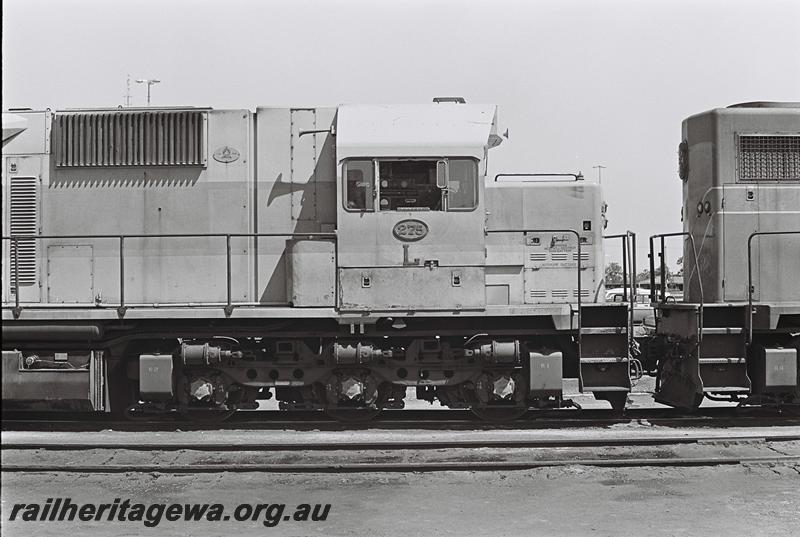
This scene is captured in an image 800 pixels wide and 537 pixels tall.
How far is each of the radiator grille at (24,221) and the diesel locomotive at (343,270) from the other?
19 millimetres

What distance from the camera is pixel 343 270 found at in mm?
10023

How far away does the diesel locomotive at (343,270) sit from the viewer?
10.1 metres

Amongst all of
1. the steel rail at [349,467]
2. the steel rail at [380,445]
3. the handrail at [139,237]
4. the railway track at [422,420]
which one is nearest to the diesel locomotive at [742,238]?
the railway track at [422,420]

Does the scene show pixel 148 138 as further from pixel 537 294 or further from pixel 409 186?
pixel 537 294

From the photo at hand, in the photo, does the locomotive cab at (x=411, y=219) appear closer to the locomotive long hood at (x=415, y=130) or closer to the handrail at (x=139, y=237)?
the locomotive long hood at (x=415, y=130)

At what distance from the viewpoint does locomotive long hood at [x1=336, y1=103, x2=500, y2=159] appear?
996 centimetres

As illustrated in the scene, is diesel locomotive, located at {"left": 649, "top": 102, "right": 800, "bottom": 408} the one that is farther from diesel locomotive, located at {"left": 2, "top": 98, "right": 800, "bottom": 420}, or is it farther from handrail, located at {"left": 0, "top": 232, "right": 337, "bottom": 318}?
handrail, located at {"left": 0, "top": 232, "right": 337, "bottom": 318}

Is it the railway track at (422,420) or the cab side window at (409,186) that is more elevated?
the cab side window at (409,186)

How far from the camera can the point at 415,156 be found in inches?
392

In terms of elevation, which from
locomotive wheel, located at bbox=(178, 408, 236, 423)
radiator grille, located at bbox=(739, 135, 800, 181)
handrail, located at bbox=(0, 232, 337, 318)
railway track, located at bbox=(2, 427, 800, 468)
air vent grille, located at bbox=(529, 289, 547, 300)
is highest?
radiator grille, located at bbox=(739, 135, 800, 181)

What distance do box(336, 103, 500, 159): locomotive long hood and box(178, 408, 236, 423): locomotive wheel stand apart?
3725 mm

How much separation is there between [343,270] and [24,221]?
4.49 meters

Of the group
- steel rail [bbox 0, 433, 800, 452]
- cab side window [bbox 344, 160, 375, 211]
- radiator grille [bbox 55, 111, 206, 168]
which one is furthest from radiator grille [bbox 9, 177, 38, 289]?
cab side window [bbox 344, 160, 375, 211]

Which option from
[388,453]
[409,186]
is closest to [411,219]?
[409,186]
